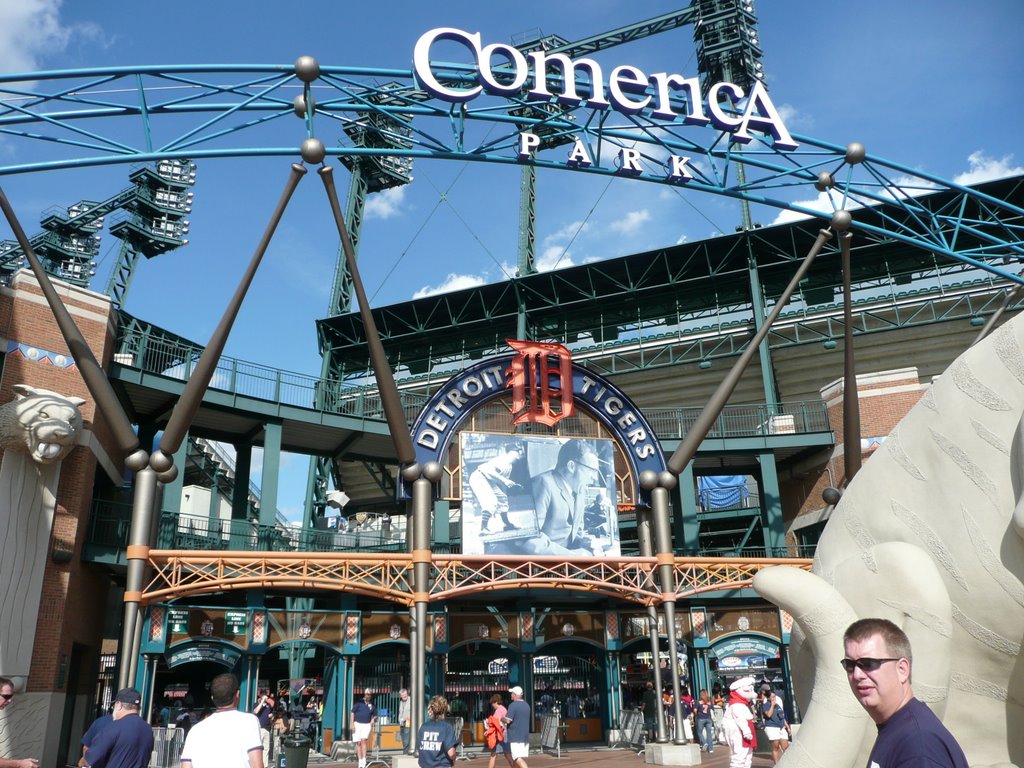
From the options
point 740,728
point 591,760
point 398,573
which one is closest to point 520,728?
point 740,728

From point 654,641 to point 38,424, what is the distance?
43.1 ft

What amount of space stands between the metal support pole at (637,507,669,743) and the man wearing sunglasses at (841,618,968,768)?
15917 mm

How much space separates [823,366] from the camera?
113 feet

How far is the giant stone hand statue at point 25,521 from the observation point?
1619cm

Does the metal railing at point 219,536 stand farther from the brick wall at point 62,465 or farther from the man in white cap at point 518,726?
the man in white cap at point 518,726

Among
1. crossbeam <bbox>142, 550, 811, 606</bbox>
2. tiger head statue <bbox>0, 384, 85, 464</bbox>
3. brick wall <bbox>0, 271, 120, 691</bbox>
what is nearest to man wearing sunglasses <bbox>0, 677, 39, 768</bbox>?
crossbeam <bbox>142, 550, 811, 606</bbox>

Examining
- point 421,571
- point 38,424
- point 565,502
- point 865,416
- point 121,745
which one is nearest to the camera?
point 121,745

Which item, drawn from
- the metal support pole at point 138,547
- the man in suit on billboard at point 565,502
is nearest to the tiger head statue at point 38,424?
the metal support pole at point 138,547

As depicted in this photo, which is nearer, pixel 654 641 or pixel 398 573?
pixel 398 573

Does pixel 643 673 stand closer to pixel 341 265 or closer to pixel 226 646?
pixel 226 646

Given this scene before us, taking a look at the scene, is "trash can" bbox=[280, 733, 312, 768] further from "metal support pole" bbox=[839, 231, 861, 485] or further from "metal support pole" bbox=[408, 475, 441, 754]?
"metal support pole" bbox=[839, 231, 861, 485]

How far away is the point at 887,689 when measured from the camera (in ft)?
9.87

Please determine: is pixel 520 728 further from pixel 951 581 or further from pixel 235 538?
pixel 235 538

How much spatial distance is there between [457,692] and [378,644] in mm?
3275
